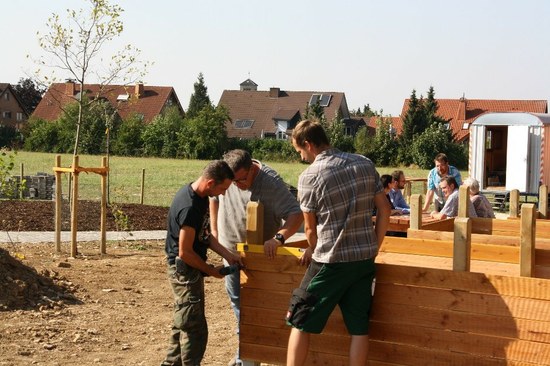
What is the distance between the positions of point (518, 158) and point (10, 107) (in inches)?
3117

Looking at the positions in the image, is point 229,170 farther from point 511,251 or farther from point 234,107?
point 234,107

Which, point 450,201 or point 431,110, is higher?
point 431,110

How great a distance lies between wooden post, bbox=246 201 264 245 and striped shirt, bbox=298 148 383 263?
0.88m

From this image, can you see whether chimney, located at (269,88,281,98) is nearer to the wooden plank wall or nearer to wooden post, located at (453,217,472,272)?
the wooden plank wall

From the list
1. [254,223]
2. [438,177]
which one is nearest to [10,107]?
[438,177]

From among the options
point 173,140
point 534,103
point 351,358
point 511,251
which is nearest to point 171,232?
point 351,358

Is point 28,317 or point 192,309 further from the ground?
point 192,309

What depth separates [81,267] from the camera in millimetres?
11625

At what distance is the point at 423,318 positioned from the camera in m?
5.52

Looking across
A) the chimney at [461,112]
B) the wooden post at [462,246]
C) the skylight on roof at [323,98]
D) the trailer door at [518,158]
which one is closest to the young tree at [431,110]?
the chimney at [461,112]

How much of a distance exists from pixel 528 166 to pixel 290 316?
848 inches

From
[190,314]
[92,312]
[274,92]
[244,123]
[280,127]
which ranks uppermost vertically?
[274,92]

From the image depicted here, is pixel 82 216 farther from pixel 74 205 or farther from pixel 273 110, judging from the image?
pixel 273 110

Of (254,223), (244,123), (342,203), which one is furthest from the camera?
(244,123)
